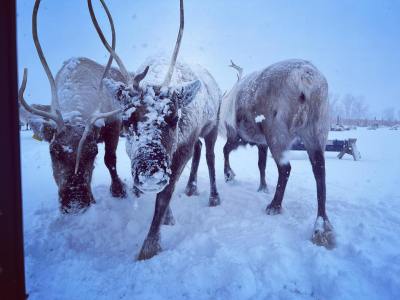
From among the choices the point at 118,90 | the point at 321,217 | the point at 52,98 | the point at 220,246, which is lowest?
the point at 220,246

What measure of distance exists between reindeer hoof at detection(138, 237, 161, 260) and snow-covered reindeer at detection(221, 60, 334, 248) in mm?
1503

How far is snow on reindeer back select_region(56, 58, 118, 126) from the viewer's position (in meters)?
3.03

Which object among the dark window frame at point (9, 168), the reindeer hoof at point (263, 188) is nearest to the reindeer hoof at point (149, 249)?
the dark window frame at point (9, 168)

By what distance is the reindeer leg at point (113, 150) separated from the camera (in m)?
3.61

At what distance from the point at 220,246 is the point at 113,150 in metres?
2.21

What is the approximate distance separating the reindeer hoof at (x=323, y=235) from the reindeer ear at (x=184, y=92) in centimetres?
178

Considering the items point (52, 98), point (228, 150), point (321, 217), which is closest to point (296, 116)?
point (321, 217)

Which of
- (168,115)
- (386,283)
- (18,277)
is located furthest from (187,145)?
(386,283)

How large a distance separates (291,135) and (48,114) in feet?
8.61

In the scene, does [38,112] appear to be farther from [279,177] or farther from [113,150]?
[279,177]

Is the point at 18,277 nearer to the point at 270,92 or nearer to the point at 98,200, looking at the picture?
the point at 98,200

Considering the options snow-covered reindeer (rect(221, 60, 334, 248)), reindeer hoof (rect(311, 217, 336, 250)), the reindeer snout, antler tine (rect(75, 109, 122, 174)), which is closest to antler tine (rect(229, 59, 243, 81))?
snow-covered reindeer (rect(221, 60, 334, 248))

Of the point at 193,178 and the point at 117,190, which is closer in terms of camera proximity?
the point at 117,190

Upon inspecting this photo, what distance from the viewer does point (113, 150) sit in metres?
3.80
